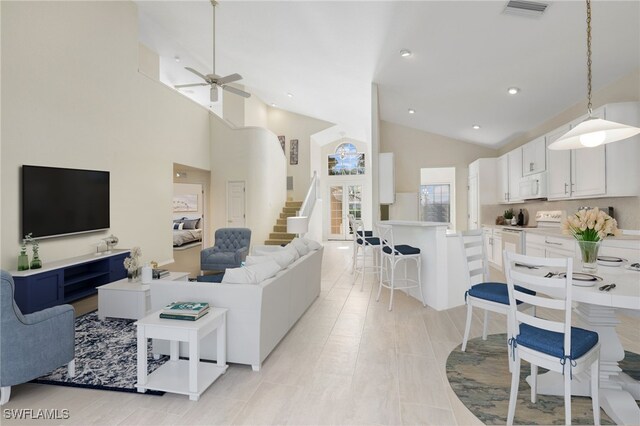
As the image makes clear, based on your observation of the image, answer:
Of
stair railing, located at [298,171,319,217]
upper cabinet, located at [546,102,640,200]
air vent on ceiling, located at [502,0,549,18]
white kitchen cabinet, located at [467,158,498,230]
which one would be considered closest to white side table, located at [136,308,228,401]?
air vent on ceiling, located at [502,0,549,18]

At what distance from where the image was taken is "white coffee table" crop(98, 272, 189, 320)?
3676mm

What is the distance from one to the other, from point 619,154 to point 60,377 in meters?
6.00

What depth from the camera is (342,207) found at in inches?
487

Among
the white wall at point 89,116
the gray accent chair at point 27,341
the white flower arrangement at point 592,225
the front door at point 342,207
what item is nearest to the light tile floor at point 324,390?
the gray accent chair at point 27,341

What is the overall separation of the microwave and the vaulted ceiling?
108 centimetres

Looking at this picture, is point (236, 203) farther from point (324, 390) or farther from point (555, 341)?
point (555, 341)

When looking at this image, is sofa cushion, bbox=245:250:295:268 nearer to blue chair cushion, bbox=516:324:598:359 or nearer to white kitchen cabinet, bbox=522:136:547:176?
blue chair cushion, bbox=516:324:598:359

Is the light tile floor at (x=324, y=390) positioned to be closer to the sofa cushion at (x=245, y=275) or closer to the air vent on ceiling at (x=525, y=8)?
the sofa cushion at (x=245, y=275)

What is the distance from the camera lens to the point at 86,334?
3396 millimetres

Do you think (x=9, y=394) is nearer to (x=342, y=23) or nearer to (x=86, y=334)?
(x=86, y=334)

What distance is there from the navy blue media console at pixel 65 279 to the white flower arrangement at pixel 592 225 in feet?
17.3

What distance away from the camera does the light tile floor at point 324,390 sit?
2000 millimetres

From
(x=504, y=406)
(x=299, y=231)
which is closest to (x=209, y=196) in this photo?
(x=299, y=231)

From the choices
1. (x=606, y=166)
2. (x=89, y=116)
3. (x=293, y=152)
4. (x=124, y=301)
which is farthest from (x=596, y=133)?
(x=293, y=152)
